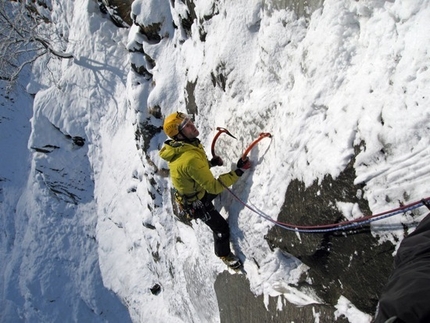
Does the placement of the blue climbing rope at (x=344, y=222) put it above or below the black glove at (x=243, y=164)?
below

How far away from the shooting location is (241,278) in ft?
14.3

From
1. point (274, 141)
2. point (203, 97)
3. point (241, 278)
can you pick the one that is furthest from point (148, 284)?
point (274, 141)

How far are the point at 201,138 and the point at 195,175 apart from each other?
4.78ft

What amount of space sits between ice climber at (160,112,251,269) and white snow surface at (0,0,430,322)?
0.61 ft

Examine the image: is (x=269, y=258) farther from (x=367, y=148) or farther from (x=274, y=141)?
(x=367, y=148)

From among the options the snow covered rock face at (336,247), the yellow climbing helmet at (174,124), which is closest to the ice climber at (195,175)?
the yellow climbing helmet at (174,124)

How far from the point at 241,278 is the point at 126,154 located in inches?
206

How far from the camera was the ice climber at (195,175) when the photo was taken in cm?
381

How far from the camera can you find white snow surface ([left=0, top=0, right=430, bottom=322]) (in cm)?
241

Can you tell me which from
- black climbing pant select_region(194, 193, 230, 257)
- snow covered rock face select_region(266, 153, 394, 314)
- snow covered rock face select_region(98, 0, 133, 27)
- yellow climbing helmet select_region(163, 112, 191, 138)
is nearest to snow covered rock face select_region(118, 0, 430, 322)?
snow covered rock face select_region(266, 153, 394, 314)

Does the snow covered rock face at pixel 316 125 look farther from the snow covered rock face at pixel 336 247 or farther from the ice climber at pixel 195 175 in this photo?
the ice climber at pixel 195 175

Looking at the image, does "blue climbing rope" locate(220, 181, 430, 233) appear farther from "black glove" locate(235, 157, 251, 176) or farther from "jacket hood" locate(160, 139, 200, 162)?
"jacket hood" locate(160, 139, 200, 162)

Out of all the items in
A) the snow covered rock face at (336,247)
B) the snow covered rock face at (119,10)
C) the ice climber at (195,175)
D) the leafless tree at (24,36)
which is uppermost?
the leafless tree at (24,36)

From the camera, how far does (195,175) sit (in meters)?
3.80
